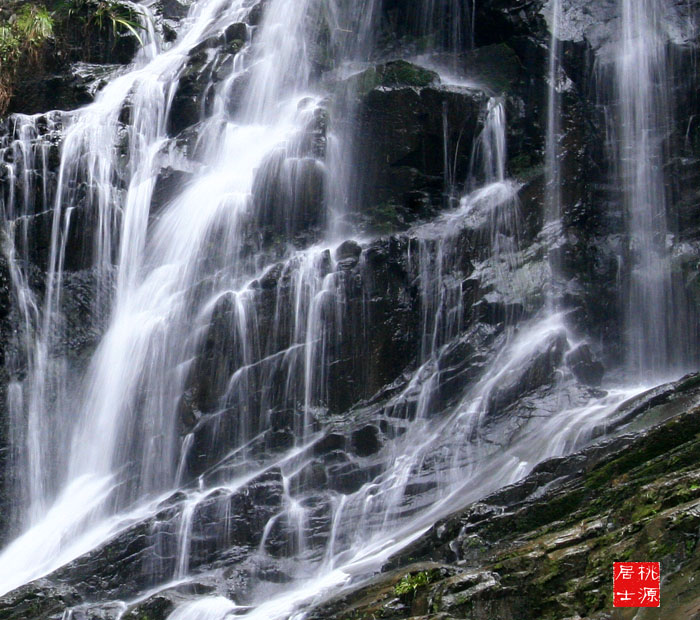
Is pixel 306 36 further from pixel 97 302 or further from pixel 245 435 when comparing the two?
pixel 245 435

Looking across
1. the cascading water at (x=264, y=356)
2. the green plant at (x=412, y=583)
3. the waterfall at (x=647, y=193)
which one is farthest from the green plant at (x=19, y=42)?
the green plant at (x=412, y=583)

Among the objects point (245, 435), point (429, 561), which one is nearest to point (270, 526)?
point (245, 435)

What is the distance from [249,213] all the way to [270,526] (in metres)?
5.43

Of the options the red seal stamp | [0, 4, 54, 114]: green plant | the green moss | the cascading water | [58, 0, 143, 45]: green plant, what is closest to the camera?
the red seal stamp

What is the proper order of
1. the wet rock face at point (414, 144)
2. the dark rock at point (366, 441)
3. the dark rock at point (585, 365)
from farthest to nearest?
1. the wet rock face at point (414, 144)
2. the dark rock at point (585, 365)
3. the dark rock at point (366, 441)

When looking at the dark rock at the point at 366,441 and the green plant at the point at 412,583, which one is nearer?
the green plant at the point at 412,583

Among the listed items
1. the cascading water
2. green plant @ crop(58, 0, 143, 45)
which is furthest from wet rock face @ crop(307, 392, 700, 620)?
green plant @ crop(58, 0, 143, 45)

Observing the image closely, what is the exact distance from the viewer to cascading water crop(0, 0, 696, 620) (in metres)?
11.3

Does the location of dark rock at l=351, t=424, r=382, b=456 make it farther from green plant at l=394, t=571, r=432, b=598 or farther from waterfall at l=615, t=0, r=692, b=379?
green plant at l=394, t=571, r=432, b=598

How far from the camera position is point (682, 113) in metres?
14.8

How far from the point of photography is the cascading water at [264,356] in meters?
11.3

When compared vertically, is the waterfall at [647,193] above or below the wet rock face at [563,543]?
above

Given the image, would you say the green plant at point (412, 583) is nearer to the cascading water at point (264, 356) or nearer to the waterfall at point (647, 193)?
the cascading water at point (264, 356)

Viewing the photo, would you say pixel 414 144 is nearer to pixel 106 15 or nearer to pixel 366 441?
pixel 366 441
